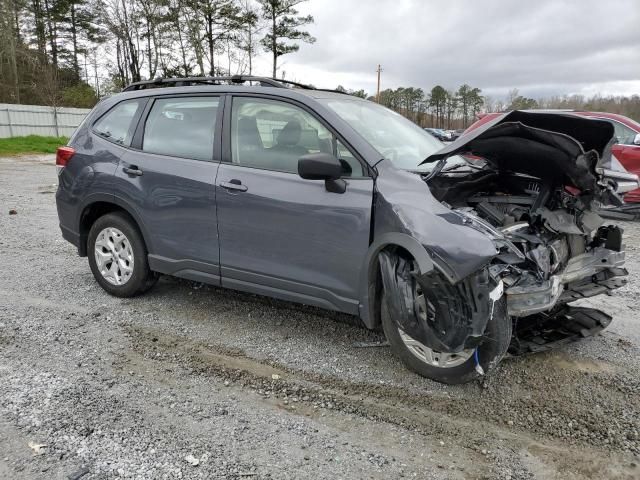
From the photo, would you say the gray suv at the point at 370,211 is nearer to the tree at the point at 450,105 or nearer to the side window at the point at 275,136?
the side window at the point at 275,136

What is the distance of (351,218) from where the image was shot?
3209 millimetres

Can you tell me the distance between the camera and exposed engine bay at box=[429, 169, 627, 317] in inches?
114

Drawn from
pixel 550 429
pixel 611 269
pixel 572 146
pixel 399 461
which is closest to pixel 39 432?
pixel 399 461

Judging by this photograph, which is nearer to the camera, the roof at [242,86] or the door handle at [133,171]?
the roof at [242,86]

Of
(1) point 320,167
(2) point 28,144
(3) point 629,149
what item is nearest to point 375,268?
(1) point 320,167

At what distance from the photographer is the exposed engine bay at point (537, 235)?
2887mm

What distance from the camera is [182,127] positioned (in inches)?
163

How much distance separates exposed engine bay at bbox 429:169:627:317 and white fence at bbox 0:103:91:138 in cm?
2779

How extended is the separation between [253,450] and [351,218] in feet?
4.94

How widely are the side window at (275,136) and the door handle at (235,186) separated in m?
0.17

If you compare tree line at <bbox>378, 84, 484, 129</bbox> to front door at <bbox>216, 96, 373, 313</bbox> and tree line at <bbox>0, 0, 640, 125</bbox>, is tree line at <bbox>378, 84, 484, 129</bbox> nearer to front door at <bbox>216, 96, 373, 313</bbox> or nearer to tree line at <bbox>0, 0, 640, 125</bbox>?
tree line at <bbox>0, 0, 640, 125</bbox>

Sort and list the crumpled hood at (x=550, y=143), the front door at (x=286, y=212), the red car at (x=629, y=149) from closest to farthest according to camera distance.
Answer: the crumpled hood at (x=550, y=143)
the front door at (x=286, y=212)
the red car at (x=629, y=149)

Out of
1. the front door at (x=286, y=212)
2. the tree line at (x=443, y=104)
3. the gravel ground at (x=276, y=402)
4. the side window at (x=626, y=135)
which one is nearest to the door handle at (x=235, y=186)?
the front door at (x=286, y=212)

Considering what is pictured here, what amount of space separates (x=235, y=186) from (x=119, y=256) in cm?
161
